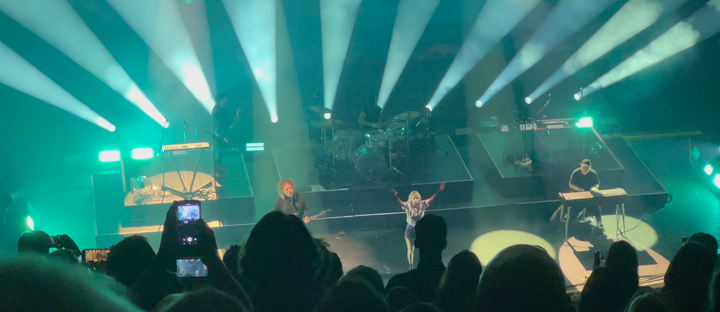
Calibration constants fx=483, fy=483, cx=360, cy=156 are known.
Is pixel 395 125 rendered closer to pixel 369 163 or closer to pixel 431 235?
pixel 369 163

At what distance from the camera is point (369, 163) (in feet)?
28.8

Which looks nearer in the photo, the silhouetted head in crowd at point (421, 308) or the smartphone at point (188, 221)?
the silhouetted head in crowd at point (421, 308)

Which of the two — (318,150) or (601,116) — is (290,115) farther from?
(601,116)

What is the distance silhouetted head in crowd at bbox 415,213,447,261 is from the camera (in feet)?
8.94

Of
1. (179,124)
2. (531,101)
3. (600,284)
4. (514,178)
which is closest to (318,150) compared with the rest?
(179,124)

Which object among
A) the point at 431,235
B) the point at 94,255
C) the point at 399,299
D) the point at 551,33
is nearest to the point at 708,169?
the point at 551,33

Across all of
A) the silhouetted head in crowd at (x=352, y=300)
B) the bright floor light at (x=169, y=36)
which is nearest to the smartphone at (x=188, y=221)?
the silhouetted head in crowd at (x=352, y=300)

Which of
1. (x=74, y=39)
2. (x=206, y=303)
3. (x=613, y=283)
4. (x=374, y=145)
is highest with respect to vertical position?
(x=74, y=39)

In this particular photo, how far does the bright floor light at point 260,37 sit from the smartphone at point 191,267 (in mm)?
7286

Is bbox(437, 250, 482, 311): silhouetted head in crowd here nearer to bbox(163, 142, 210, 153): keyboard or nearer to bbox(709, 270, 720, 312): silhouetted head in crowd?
bbox(709, 270, 720, 312): silhouetted head in crowd

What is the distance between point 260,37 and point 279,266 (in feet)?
26.9

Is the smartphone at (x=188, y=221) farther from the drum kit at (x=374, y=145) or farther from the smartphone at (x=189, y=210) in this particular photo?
the drum kit at (x=374, y=145)

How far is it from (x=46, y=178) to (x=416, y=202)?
7.61 m

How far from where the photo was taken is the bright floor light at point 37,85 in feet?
27.7
